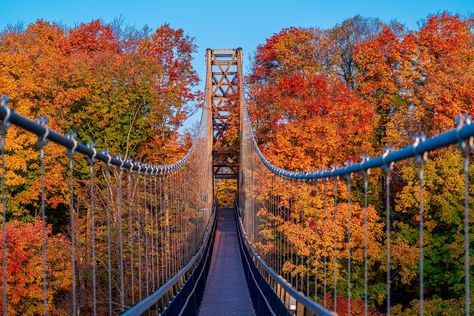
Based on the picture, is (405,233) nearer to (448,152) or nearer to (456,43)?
(448,152)

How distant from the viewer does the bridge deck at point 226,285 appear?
13277mm

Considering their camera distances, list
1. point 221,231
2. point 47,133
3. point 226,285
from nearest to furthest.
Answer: point 47,133
point 226,285
point 221,231

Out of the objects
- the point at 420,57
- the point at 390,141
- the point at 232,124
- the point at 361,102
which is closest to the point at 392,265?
the point at 390,141

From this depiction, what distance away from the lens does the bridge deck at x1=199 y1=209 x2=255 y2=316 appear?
1328cm

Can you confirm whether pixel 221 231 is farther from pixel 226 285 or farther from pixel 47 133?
pixel 47 133

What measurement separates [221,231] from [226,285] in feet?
67.1

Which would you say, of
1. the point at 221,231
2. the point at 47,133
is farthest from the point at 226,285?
the point at 221,231

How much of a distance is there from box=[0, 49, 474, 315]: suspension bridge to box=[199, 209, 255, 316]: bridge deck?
0.11 ft

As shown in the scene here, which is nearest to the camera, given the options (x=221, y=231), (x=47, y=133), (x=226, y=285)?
(x=47, y=133)

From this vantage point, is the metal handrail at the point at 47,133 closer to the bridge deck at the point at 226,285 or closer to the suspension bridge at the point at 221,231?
the suspension bridge at the point at 221,231

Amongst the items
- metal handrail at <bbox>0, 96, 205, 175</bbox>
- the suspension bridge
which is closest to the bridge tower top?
the suspension bridge

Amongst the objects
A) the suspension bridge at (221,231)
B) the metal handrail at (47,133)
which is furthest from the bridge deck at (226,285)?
the metal handrail at (47,133)

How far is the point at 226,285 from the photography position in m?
18.0

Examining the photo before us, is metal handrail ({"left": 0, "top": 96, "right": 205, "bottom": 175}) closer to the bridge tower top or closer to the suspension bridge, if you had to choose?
the suspension bridge
